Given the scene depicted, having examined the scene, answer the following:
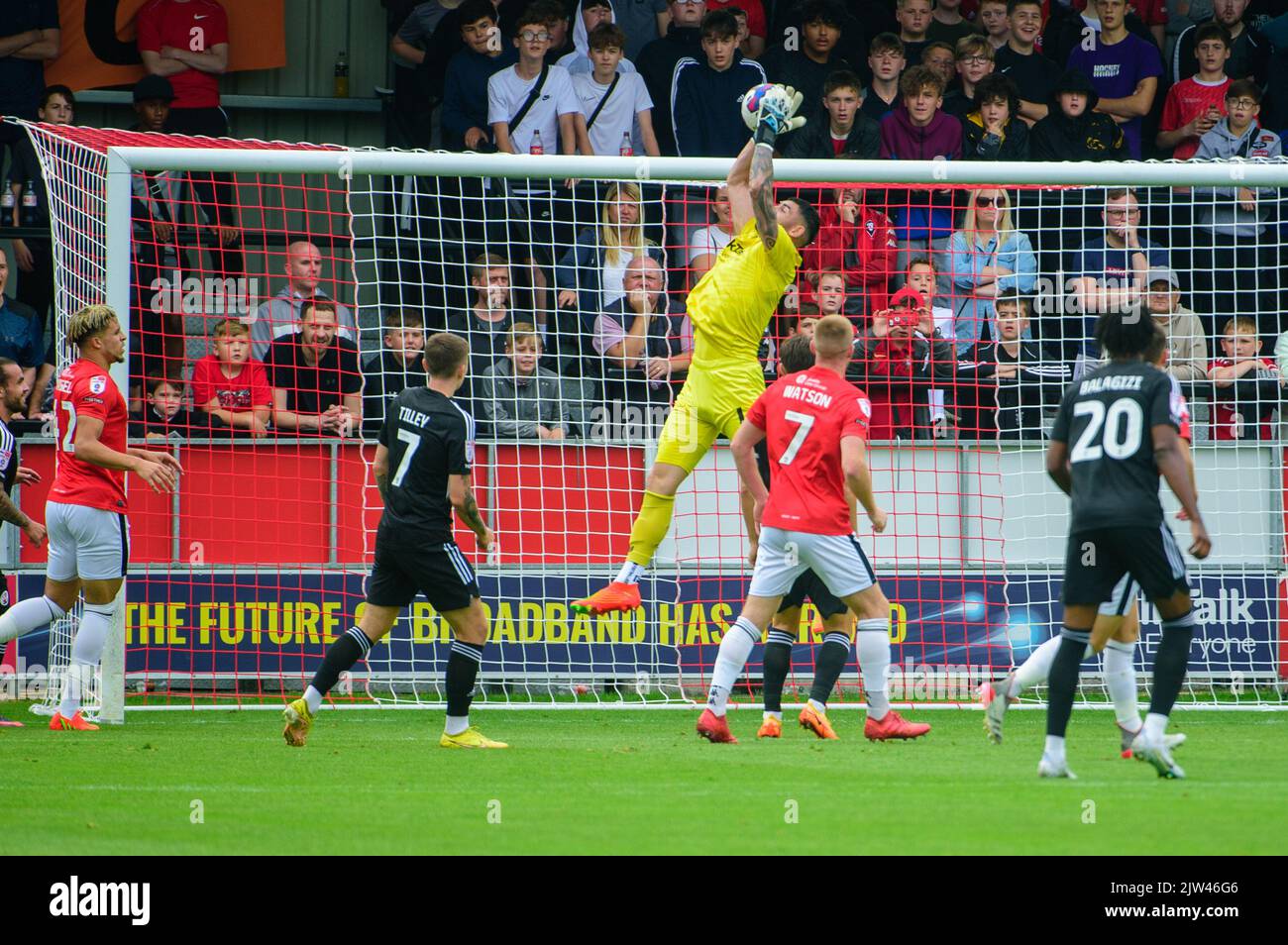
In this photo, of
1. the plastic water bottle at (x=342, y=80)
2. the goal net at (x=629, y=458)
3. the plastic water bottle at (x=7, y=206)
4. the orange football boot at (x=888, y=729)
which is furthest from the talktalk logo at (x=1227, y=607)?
the plastic water bottle at (x=7, y=206)

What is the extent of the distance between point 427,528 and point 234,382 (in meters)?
4.55

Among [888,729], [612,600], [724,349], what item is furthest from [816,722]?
[724,349]

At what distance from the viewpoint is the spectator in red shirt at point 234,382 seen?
12609 millimetres

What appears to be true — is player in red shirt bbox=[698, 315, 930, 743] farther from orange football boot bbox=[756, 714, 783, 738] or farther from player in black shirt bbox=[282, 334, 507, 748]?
player in black shirt bbox=[282, 334, 507, 748]

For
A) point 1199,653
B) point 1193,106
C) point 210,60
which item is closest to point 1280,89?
point 1193,106

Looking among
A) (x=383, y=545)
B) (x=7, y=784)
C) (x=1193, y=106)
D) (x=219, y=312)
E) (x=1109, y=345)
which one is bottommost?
(x=7, y=784)

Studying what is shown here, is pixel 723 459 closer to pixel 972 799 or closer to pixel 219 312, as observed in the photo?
pixel 219 312

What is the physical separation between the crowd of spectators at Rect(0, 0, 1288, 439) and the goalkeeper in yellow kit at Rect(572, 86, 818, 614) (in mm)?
2441

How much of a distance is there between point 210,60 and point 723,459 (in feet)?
23.4

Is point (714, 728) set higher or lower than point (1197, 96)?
lower

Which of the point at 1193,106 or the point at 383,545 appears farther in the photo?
the point at 1193,106

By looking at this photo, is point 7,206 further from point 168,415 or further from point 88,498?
point 88,498

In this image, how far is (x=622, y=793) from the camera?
6.96m

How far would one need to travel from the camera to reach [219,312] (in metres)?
14.4
